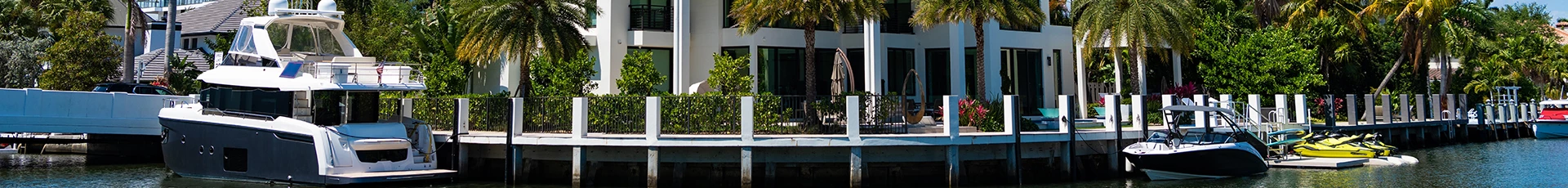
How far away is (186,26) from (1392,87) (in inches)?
2006

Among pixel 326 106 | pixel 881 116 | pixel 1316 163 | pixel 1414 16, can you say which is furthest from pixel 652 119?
pixel 1414 16

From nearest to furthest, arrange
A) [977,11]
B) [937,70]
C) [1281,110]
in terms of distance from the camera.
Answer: [977,11], [1281,110], [937,70]

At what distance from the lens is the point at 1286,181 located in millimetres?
24328

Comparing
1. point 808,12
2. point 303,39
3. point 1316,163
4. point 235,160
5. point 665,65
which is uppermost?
point 808,12

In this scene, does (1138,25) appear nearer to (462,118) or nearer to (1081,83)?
(1081,83)

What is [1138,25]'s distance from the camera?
3256 centimetres

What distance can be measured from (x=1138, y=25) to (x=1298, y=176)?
7880mm

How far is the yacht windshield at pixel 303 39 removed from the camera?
24.9 meters

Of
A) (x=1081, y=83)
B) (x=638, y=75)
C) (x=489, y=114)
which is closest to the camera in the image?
(x=489, y=114)

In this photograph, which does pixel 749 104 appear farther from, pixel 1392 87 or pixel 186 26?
pixel 186 26

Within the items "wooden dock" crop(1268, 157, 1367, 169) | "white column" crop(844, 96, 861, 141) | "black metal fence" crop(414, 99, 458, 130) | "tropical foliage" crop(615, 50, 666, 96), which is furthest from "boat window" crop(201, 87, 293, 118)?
"wooden dock" crop(1268, 157, 1367, 169)

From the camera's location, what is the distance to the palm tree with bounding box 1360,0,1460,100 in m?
40.2

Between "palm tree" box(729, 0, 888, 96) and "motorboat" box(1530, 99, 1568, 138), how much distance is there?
29416 millimetres

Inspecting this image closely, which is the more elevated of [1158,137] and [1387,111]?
[1387,111]
